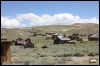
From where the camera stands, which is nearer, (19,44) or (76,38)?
(19,44)

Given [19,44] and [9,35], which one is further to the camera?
[19,44]

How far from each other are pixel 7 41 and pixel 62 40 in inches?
776

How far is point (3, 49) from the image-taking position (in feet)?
37.0

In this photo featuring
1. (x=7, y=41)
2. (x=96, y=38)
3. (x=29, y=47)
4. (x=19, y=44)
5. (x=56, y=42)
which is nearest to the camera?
(x=7, y=41)

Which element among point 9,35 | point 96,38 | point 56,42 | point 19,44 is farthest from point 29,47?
point 96,38

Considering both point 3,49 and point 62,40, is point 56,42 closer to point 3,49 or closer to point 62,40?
point 62,40

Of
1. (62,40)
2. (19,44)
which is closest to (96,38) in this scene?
(62,40)

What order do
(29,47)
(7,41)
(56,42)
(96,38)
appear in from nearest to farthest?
(7,41), (29,47), (56,42), (96,38)

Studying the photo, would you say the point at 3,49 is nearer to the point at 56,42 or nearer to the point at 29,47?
the point at 29,47

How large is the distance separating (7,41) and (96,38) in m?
25.8

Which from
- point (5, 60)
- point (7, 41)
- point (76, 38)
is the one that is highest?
point (7, 41)

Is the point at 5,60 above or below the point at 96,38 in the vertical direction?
above

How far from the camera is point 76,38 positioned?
123 feet

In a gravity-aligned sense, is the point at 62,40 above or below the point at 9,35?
below
